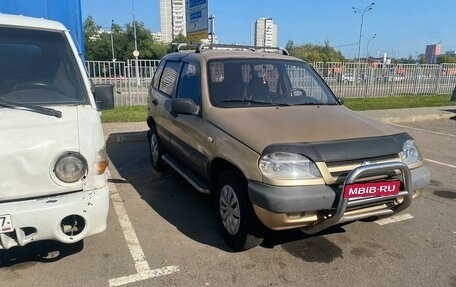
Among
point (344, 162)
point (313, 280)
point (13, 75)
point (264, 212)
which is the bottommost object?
point (313, 280)

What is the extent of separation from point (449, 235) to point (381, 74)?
637 inches

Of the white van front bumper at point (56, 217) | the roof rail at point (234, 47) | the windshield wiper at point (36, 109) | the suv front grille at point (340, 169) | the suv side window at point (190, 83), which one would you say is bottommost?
the white van front bumper at point (56, 217)

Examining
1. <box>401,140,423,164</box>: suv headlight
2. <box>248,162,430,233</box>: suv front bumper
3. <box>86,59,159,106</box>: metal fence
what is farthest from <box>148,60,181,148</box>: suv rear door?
<box>86,59,159,106</box>: metal fence

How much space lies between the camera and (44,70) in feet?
11.2

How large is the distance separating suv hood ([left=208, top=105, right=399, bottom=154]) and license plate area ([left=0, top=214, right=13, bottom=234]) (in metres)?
1.88

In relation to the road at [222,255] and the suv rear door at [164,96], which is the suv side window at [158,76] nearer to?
the suv rear door at [164,96]

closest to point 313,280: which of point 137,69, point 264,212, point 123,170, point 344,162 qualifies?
point 264,212

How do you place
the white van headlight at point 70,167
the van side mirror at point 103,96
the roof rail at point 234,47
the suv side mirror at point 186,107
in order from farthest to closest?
1. the roof rail at point 234,47
2. the suv side mirror at point 186,107
3. the van side mirror at point 103,96
4. the white van headlight at point 70,167

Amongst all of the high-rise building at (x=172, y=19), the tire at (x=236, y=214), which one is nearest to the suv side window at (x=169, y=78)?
the tire at (x=236, y=214)

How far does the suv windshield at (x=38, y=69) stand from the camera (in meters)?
3.21

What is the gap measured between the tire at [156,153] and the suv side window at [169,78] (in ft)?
2.61

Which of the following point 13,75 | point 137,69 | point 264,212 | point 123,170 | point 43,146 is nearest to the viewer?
point 43,146

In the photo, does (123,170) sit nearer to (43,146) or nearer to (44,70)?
(44,70)

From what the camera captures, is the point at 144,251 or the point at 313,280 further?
the point at 144,251
